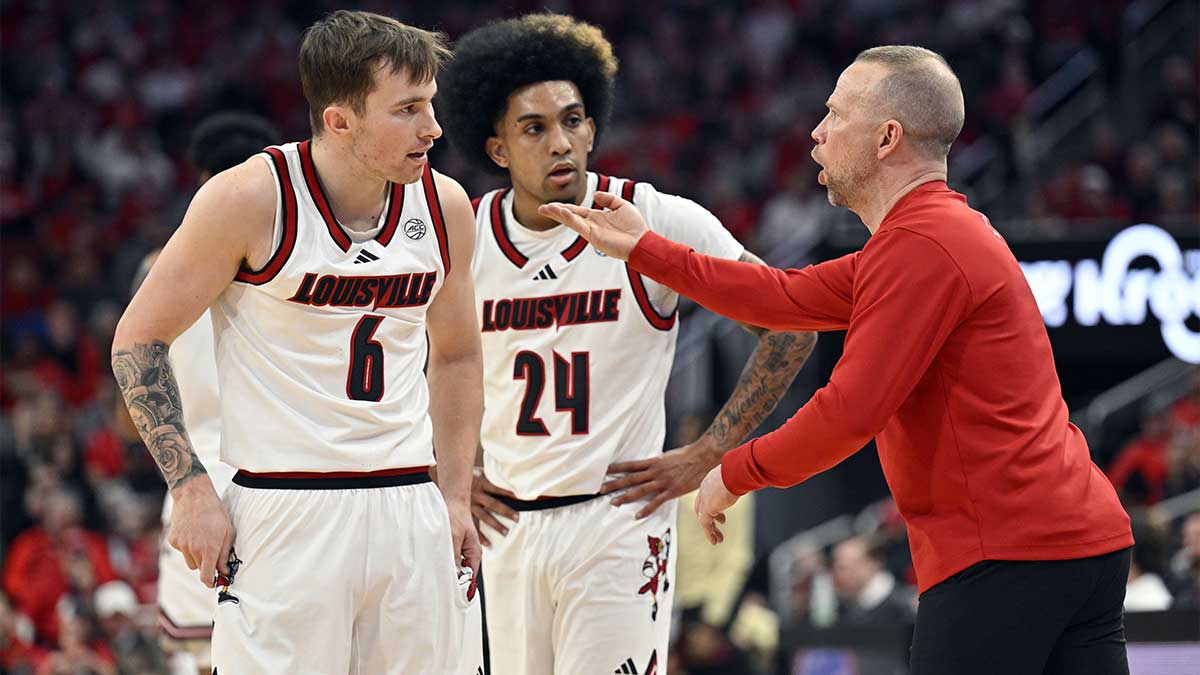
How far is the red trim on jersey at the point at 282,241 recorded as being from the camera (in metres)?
3.90

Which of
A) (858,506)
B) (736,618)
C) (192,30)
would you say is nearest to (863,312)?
(736,618)

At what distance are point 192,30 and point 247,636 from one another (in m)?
18.3

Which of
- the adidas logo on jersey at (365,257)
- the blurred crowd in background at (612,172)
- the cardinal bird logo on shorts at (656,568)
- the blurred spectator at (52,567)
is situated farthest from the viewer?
the blurred spectator at (52,567)

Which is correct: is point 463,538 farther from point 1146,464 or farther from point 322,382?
point 1146,464

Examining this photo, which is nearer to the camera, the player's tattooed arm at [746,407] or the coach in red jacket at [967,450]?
the coach in red jacket at [967,450]

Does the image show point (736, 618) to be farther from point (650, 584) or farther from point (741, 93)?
point (741, 93)

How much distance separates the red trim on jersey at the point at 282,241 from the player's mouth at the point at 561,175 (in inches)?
51.9

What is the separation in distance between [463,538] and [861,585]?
6444 millimetres

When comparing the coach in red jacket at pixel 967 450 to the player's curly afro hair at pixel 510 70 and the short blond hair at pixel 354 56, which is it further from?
the player's curly afro hair at pixel 510 70

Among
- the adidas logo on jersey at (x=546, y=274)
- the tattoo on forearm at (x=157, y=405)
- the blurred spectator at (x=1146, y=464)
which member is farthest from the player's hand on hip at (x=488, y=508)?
the blurred spectator at (x=1146, y=464)

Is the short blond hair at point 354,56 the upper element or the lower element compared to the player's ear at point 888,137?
upper

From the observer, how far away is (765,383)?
203 inches

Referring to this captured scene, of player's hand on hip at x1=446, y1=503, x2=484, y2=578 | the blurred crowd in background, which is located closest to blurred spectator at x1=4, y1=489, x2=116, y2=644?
the blurred crowd in background

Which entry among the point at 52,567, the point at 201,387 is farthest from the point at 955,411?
the point at 52,567
